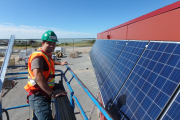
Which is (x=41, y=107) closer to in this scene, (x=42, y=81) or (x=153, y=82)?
(x=42, y=81)

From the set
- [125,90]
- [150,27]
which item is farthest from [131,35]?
[125,90]

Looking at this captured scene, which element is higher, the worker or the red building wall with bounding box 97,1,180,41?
the red building wall with bounding box 97,1,180,41

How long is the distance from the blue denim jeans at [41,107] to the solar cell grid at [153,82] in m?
1.91

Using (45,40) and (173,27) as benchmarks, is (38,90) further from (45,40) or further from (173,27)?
(173,27)

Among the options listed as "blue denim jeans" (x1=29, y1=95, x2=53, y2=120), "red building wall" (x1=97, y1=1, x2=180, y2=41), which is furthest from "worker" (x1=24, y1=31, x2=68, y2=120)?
"red building wall" (x1=97, y1=1, x2=180, y2=41)

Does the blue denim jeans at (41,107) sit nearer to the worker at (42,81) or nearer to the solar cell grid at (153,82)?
the worker at (42,81)

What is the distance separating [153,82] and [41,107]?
273 cm

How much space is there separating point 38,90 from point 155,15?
4560 millimetres

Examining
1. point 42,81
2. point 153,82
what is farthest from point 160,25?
point 42,81

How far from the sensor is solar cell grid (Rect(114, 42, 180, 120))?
2395 millimetres

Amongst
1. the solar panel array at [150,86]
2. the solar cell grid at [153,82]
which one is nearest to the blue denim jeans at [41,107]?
the solar panel array at [150,86]

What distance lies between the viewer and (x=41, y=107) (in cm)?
260

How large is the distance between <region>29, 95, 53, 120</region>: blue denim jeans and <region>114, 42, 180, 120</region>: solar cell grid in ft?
6.25

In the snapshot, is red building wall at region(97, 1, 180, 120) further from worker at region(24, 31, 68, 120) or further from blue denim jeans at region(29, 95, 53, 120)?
blue denim jeans at region(29, 95, 53, 120)
